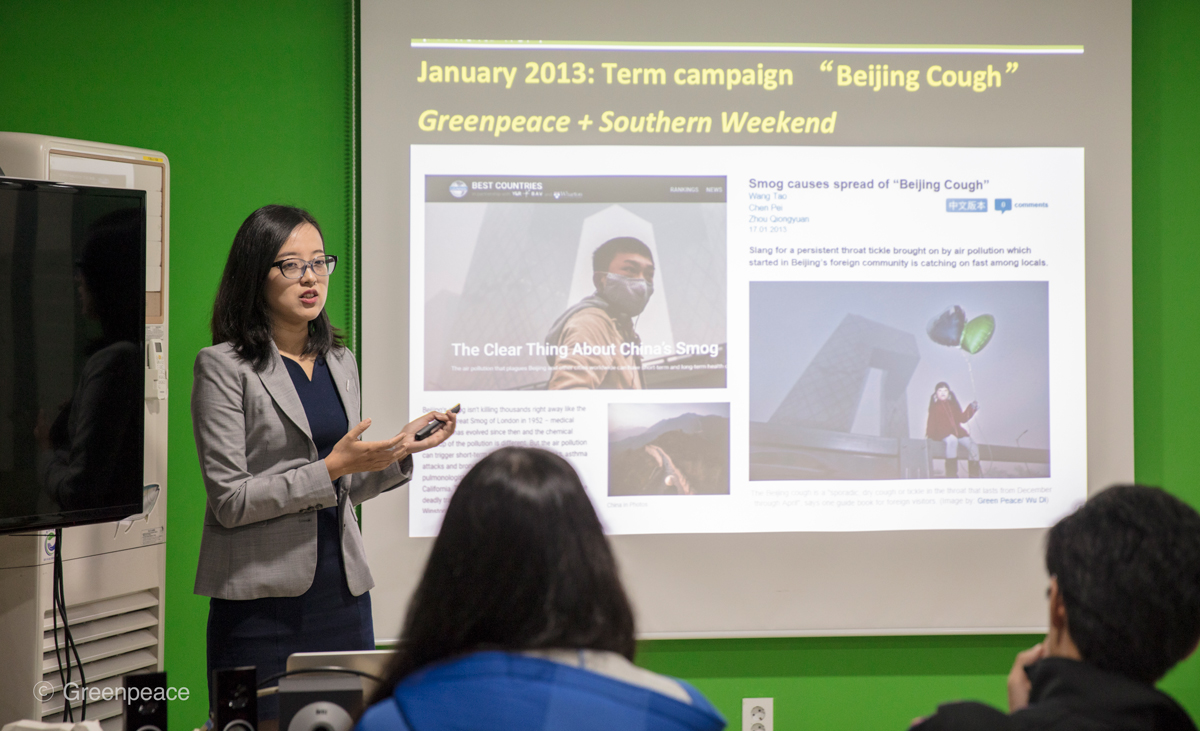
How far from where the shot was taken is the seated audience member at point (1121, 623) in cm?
94

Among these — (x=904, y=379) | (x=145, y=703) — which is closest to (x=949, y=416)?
(x=904, y=379)

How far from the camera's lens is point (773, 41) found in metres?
2.80

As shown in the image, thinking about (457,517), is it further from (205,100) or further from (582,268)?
(205,100)

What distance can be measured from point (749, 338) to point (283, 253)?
1517mm

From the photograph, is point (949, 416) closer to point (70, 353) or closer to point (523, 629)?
point (523, 629)

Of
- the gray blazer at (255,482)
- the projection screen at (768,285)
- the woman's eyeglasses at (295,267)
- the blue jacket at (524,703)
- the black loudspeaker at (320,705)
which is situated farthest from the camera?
the projection screen at (768,285)

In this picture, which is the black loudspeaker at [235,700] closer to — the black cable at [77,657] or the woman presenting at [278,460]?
the woman presenting at [278,460]

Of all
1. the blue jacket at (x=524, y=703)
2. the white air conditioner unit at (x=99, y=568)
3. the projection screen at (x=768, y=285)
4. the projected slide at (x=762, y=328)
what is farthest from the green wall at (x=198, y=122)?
the blue jacket at (x=524, y=703)

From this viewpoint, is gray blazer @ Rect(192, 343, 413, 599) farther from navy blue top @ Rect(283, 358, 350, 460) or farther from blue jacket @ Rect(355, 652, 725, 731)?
blue jacket @ Rect(355, 652, 725, 731)

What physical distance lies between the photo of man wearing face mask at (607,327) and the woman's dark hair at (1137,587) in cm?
183

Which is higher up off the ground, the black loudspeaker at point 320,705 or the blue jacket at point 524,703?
the blue jacket at point 524,703

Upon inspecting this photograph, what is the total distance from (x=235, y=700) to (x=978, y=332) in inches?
98.7

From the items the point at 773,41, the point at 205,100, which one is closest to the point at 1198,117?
the point at 773,41

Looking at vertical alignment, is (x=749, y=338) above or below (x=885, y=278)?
below
